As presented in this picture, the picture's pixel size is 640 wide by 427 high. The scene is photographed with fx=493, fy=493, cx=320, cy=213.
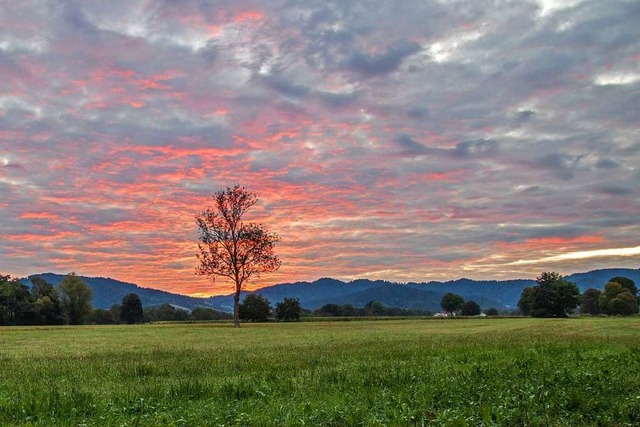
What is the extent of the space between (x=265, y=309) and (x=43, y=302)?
5937 cm

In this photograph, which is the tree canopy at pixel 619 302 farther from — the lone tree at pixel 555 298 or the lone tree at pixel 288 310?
the lone tree at pixel 288 310

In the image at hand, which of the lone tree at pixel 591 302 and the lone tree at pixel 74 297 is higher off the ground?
the lone tree at pixel 74 297

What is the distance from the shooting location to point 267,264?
7588 centimetres

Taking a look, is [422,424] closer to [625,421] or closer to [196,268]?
[625,421]

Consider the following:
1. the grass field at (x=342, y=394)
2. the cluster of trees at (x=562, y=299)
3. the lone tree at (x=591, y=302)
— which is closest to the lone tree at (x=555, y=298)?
the cluster of trees at (x=562, y=299)

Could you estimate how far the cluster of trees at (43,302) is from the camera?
125562mm

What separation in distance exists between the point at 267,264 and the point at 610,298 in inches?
5538

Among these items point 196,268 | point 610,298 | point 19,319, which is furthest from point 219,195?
point 610,298

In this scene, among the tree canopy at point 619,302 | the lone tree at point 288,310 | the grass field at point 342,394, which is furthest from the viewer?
the tree canopy at point 619,302

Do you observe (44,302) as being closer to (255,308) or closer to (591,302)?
(255,308)

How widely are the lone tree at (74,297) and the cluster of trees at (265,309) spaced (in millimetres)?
44567

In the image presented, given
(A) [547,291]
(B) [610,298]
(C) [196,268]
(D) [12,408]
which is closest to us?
(D) [12,408]

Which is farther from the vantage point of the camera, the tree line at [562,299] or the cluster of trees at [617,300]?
the cluster of trees at [617,300]

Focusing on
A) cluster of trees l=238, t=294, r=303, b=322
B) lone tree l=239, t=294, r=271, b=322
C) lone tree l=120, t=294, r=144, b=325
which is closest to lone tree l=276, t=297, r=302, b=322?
cluster of trees l=238, t=294, r=303, b=322
